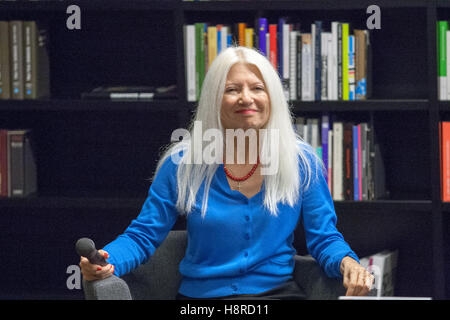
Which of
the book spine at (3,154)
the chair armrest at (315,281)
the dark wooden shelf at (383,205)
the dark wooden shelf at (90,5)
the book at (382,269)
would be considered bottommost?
the book at (382,269)

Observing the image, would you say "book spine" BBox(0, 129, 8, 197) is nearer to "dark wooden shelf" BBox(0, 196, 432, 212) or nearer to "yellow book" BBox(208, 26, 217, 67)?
"dark wooden shelf" BBox(0, 196, 432, 212)

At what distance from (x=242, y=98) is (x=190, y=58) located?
0.78 metres

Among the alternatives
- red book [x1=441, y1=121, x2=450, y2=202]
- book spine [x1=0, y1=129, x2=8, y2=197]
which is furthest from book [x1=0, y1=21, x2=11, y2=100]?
red book [x1=441, y1=121, x2=450, y2=202]

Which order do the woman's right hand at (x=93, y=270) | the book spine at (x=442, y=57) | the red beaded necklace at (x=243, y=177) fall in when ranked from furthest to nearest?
the book spine at (x=442, y=57)
the red beaded necklace at (x=243, y=177)
the woman's right hand at (x=93, y=270)

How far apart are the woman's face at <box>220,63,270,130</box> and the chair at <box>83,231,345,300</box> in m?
0.40

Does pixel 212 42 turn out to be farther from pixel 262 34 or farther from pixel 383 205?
pixel 383 205

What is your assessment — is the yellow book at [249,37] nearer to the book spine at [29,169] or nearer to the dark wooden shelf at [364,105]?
the dark wooden shelf at [364,105]

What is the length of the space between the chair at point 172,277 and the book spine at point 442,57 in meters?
0.93

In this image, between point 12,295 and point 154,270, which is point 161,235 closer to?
point 154,270

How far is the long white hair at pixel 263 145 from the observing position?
1782 mm

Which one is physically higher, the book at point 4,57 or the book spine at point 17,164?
the book at point 4,57

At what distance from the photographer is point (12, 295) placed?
284 centimetres

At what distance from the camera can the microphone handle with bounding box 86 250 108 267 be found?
4.95 ft

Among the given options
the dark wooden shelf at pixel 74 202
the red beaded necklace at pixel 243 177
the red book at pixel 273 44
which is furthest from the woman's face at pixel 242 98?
the dark wooden shelf at pixel 74 202
